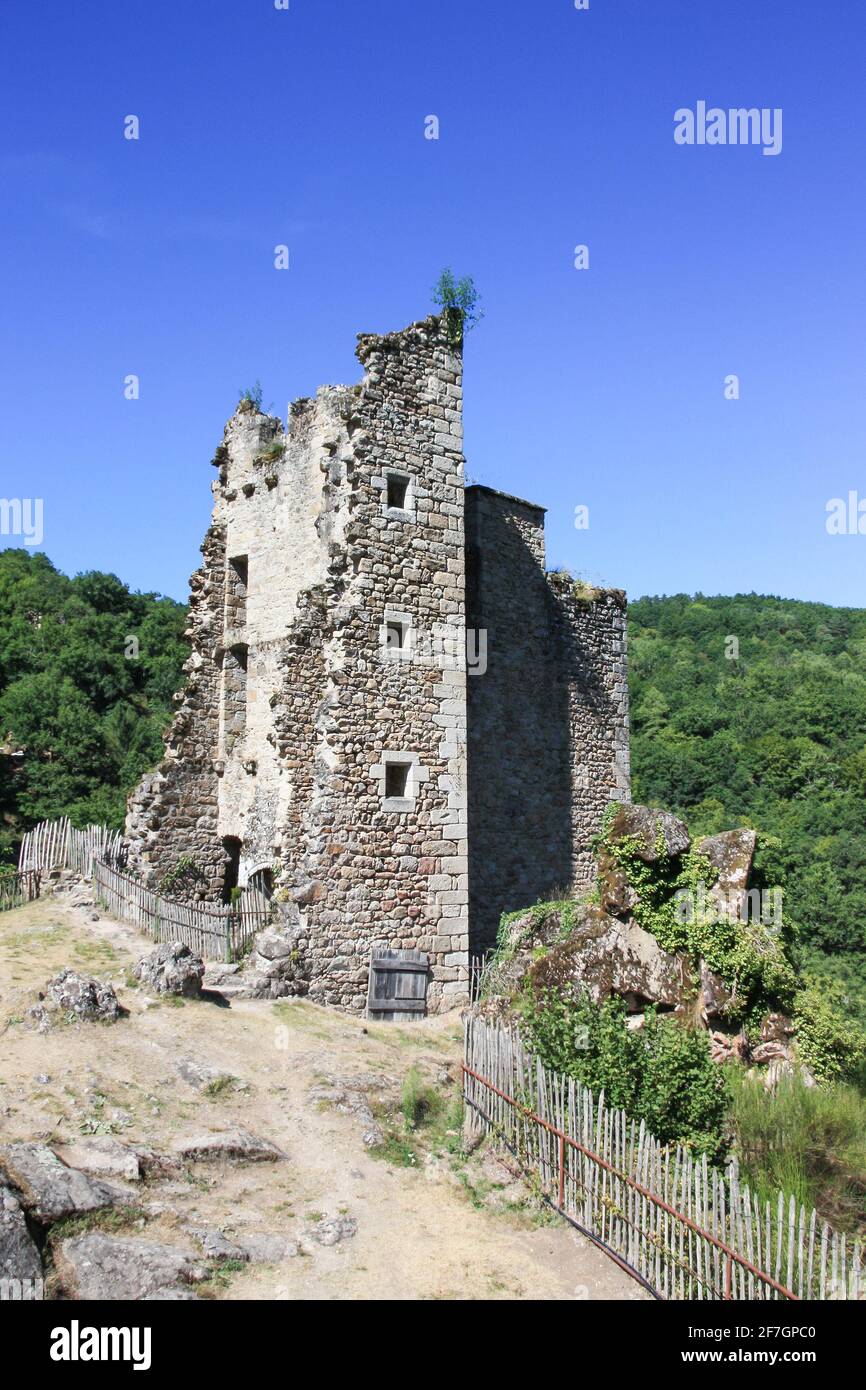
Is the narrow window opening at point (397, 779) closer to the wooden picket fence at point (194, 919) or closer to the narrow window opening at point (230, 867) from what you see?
the wooden picket fence at point (194, 919)

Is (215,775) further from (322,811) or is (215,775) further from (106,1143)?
(106,1143)

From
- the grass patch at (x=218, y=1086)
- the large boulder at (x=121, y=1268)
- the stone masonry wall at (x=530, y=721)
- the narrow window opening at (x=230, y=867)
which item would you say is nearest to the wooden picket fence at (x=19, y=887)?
the narrow window opening at (x=230, y=867)

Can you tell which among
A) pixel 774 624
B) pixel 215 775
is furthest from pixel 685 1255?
pixel 774 624

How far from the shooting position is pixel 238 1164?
9438 millimetres

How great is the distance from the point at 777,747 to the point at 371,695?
1693 inches

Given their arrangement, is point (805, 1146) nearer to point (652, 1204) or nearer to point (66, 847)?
point (652, 1204)

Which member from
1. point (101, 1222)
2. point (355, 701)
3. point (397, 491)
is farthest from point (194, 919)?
point (397, 491)

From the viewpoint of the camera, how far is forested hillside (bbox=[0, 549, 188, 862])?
109 feet

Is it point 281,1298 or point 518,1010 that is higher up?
point 518,1010

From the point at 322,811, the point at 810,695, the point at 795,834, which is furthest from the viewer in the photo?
the point at 810,695
